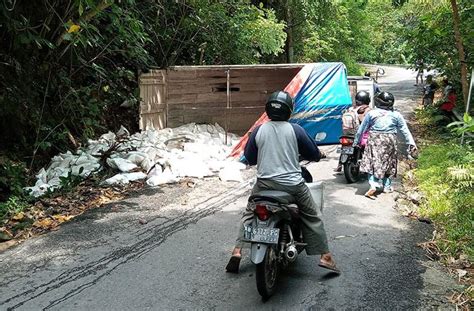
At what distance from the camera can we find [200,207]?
6.75 metres

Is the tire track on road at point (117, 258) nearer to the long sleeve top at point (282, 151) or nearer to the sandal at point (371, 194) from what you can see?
the long sleeve top at point (282, 151)

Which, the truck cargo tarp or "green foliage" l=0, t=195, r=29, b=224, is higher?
the truck cargo tarp

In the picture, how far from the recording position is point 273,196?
3.86 meters

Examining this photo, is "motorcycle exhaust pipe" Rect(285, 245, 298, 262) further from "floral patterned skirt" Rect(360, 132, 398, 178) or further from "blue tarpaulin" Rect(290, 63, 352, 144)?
"blue tarpaulin" Rect(290, 63, 352, 144)

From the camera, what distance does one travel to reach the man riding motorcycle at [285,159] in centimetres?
409

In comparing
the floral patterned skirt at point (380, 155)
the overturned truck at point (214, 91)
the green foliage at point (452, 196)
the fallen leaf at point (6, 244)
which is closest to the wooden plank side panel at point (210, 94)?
the overturned truck at point (214, 91)

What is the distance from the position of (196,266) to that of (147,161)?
4.25m

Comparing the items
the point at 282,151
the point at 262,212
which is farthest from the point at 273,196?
the point at 282,151

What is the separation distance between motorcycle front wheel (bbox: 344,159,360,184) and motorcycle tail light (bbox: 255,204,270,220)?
13.9 feet

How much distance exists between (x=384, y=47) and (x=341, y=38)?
102ft

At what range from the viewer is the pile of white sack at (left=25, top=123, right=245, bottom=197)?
8.01 metres

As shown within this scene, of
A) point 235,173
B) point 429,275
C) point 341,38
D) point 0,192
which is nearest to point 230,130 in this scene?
point 235,173

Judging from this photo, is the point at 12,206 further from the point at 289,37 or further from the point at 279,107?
the point at 289,37

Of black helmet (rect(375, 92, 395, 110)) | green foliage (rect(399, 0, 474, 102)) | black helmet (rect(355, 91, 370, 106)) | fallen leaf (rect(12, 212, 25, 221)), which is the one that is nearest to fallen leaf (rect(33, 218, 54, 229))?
fallen leaf (rect(12, 212, 25, 221))
